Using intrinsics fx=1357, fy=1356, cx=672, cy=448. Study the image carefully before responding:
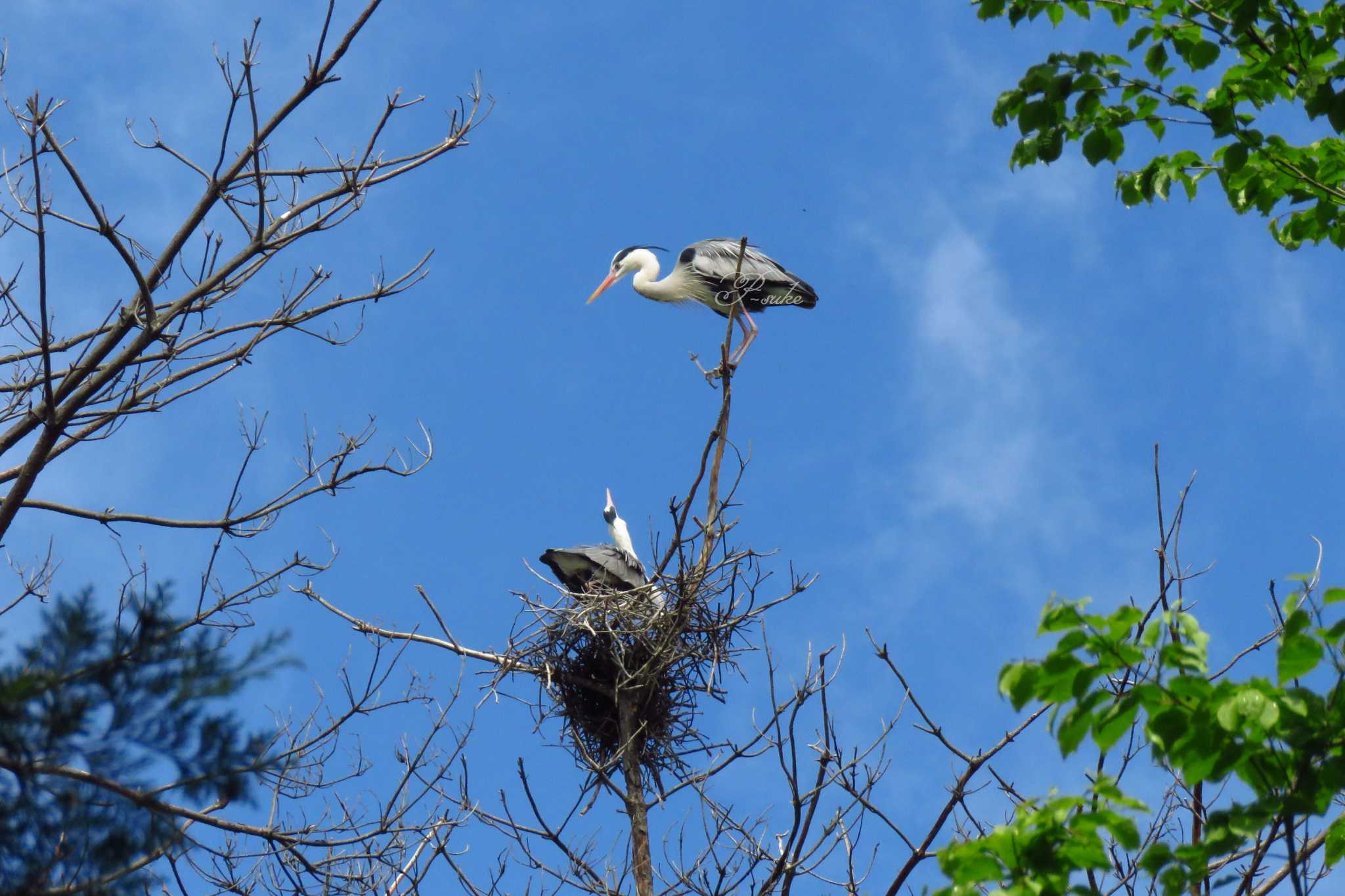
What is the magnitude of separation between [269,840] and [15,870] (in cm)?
248

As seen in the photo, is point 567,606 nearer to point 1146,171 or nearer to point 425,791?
point 425,791

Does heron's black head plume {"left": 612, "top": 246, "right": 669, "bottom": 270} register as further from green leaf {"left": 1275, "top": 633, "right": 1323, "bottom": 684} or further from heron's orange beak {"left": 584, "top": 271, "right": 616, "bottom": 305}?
green leaf {"left": 1275, "top": 633, "right": 1323, "bottom": 684}

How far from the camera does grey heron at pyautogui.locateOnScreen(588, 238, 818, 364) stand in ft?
35.5

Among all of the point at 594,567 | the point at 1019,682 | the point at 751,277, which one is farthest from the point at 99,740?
the point at 751,277

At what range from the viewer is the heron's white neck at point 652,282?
1169 centimetres

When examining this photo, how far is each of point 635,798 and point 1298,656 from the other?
398 cm

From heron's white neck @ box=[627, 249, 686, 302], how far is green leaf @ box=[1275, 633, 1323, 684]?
892 centimetres

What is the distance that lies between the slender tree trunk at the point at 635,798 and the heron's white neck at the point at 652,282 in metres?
5.50

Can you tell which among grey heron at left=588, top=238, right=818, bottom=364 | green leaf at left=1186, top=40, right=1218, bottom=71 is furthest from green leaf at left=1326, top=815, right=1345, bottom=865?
Result: grey heron at left=588, top=238, right=818, bottom=364

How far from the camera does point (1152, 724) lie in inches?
120

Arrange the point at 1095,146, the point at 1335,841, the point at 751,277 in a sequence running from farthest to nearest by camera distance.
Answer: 1. the point at 751,277
2. the point at 1095,146
3. the point at 1335,841

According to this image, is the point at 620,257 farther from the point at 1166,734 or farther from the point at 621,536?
the point at 1166,734

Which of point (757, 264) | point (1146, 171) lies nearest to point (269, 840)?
point (1146, 171)

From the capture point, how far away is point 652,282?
12.2 metres
